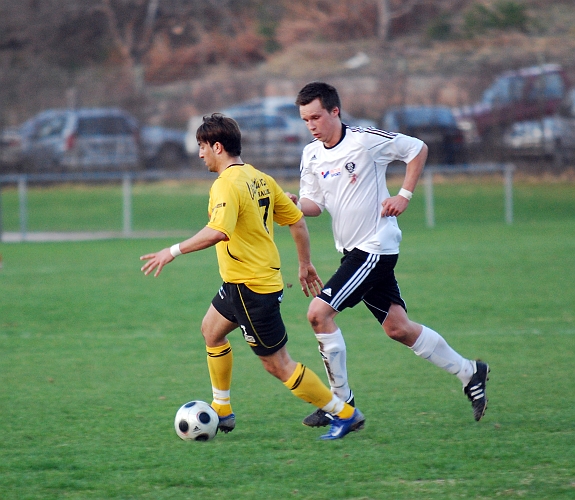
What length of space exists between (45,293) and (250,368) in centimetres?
466

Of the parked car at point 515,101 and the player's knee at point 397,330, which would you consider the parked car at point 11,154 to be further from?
the player's knee at point 397,330

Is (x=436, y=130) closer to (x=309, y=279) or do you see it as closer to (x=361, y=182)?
(x=361, y=182)

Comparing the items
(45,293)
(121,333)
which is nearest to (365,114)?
(45,293)

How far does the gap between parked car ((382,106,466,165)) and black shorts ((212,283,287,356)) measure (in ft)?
60.5

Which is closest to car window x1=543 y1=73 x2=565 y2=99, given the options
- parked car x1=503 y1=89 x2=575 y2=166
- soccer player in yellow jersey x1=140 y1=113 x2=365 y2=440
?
parked car x1=503 y1=89 x2=575 y2=166

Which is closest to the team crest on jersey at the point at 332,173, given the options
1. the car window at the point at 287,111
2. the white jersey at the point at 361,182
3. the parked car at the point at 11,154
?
the white jersey at the point at 361,182

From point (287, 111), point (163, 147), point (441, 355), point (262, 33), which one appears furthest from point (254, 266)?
point (262, 33)

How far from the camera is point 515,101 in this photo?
22.8m

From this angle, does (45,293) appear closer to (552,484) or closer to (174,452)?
(174,452)

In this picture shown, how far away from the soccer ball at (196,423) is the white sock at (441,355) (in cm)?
132

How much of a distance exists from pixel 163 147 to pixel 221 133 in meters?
19.6

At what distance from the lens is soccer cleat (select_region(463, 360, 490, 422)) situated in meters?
5.13

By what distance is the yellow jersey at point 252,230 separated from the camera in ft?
15.3

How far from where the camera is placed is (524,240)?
15656 mm
